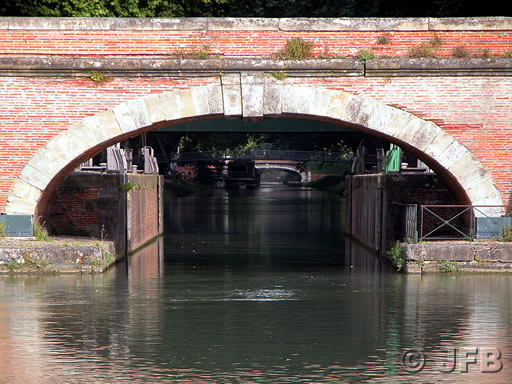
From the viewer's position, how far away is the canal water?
384 inches

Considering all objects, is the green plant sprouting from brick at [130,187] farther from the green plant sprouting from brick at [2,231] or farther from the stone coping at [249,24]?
the stone coping at [249,24]

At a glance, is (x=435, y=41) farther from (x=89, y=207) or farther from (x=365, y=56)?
(x=89, y=207)

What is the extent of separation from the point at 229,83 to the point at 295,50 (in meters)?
1.45

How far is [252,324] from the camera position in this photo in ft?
40.8

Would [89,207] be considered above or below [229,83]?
below

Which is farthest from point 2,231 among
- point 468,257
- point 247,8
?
point 247,8

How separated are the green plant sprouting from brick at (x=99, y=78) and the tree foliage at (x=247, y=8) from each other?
9.19m

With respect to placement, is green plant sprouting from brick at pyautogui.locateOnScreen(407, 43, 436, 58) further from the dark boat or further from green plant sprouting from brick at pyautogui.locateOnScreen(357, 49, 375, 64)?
the dark boat

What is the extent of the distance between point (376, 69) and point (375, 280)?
4.11m

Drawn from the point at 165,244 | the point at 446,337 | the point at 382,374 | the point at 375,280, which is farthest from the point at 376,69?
the point at 165,244

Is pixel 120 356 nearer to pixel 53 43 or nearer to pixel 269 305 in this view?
pixel 269 305

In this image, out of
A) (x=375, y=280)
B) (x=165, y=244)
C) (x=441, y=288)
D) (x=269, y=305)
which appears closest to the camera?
(x=269, y=305)

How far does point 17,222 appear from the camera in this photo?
1744 centimetres

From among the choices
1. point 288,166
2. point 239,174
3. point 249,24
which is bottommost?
point 239,174
